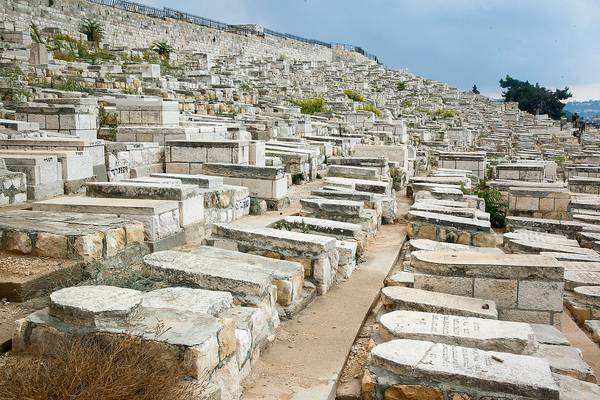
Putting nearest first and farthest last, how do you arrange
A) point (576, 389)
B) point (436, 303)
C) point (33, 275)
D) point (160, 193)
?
point (576, 389)
point (33, 275)
point (436, 303)
point (160, 193)

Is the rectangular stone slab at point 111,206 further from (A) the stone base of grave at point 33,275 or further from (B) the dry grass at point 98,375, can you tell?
(B) the dry grass at point 98,375

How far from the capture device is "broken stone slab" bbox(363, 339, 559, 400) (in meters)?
2.97

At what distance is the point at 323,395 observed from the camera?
126 inches

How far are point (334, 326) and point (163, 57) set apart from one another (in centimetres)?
3036

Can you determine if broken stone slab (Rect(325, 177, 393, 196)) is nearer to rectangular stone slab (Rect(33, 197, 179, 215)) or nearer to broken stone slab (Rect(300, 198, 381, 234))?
broken stone slab (Rect(300, 198, 381, 234))

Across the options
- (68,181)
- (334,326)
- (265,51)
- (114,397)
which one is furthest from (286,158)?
(265,51)

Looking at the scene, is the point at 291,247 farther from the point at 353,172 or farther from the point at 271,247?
the point at 353,172

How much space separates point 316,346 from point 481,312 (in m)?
1.20

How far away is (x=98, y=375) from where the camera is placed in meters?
2.48

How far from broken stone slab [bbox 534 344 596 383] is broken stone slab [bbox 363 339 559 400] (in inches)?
20.1

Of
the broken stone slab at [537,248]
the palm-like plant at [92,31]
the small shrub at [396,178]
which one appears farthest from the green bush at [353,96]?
the broken stone slab at [537,248]

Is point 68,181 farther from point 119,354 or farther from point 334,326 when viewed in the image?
point 119,354

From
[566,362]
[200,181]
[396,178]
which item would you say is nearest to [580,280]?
[566,362]

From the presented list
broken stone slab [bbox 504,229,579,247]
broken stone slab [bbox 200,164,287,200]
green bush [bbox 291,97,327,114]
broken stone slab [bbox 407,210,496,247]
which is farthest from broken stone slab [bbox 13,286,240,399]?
green bush [bbox 291,97,327,114]
